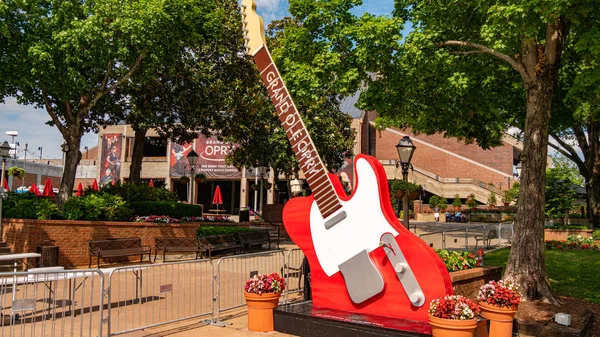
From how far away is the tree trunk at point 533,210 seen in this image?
9.99 meters

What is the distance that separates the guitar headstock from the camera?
9281 mm

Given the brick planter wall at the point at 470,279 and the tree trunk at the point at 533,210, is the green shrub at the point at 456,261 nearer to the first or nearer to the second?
the brick planter wall at the point at 470,279

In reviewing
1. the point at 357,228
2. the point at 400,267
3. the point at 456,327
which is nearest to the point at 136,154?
the point at 357,228

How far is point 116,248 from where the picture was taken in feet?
53.2

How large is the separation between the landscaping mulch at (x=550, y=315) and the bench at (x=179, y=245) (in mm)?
10587

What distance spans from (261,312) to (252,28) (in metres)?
5.22

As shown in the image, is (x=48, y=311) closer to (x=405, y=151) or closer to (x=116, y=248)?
(x=116, y=248)

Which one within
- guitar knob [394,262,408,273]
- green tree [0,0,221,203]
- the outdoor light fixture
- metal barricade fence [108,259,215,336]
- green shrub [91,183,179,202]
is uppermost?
green tree [0,0,221,203]

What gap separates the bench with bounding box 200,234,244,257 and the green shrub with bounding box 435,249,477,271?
911 cm

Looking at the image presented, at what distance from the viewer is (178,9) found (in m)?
17.6

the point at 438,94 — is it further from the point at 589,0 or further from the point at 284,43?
the point at 589,0

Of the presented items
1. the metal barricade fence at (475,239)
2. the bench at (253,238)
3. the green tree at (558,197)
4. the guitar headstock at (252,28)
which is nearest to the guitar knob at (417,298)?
the guitar headstock at (252,28)

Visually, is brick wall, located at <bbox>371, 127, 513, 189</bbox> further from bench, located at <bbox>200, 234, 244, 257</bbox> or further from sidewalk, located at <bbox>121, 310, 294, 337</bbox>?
sidewalk, located at <bbox>121, 310, 294, 337</bbox>

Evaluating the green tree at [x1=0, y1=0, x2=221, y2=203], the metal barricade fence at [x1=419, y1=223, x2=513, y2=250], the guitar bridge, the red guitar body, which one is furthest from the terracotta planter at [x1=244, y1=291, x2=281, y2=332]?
the metal barricade fence at [x1=419, y1=223, x2=513, y2=250]
